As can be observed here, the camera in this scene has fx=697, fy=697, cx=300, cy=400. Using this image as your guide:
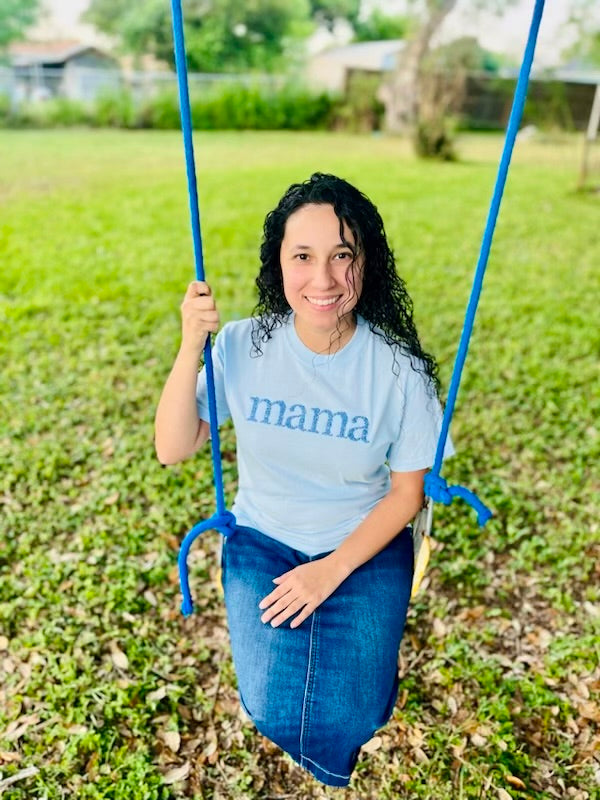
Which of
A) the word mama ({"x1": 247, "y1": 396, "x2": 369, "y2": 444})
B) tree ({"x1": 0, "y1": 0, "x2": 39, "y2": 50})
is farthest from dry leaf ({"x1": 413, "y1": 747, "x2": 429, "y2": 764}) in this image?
tree ({"x1": 0, "y1": 0, "x2": 39, "y2": 50})

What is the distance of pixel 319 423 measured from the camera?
70.0 inches

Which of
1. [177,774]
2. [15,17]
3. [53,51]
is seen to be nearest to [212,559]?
[177,774]

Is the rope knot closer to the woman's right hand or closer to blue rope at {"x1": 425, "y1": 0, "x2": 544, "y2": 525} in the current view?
blue rope at {"x1": 425, "y1": 0, "x2": 544, "y2": 525}

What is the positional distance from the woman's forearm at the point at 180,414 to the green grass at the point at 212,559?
92 centimetres

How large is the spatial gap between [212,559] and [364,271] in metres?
1.63

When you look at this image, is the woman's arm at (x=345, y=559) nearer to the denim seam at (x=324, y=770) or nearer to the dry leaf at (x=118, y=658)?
the denim seam at (x=324, y=770)

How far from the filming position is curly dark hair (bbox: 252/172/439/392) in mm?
1625

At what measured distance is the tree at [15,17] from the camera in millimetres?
23308

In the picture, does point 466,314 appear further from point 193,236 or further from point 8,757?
point 8,757

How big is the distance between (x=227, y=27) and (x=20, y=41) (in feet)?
25.8

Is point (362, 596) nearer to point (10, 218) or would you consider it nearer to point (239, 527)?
point (239, 527)

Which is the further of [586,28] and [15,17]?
[15,17]

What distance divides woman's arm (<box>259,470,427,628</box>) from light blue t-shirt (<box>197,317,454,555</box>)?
59 mm

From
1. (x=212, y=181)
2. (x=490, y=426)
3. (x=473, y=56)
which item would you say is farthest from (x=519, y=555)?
(x=473, y=56)
